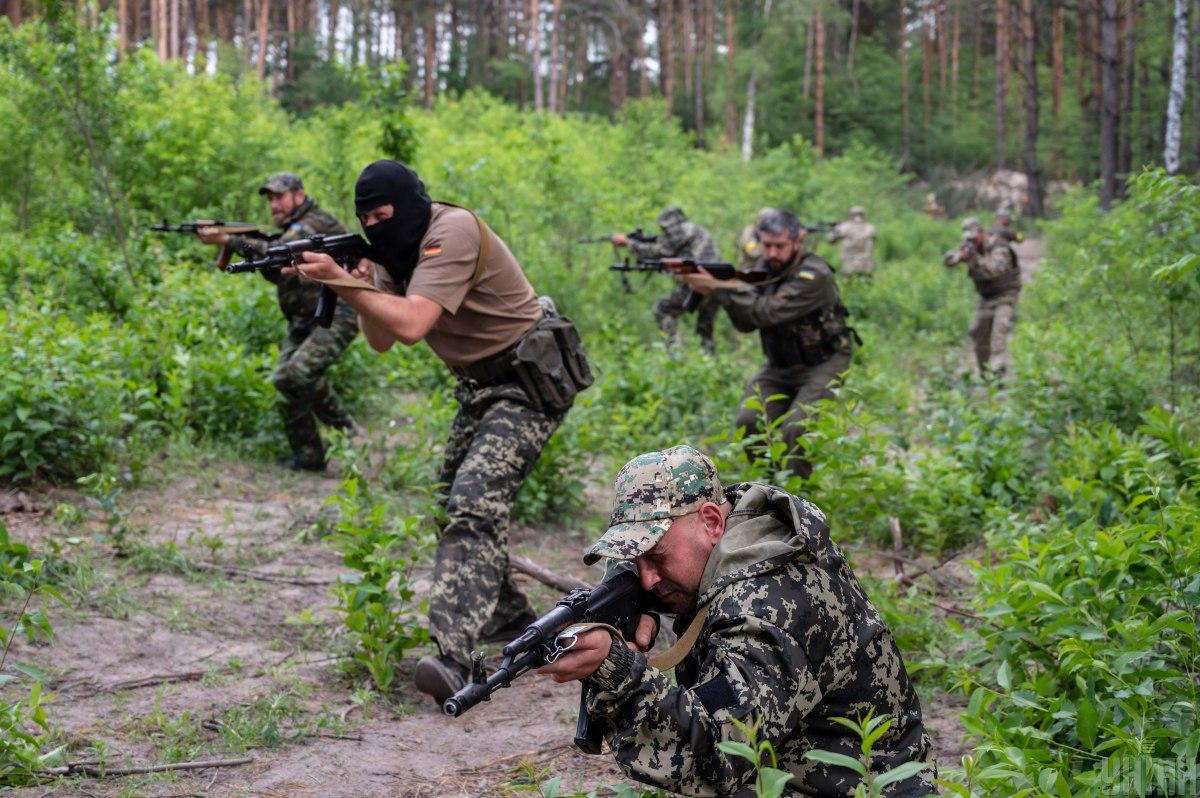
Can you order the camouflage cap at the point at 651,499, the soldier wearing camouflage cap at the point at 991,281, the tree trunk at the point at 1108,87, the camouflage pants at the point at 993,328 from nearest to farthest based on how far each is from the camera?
the camouflage cap at the point at 651,499, the soldier wearing camouflage cap at the point at 991,281, the camouflage pants at the point at 993,328, the tree trunk at the point at 1108,87

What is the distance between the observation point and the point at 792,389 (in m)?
6.91

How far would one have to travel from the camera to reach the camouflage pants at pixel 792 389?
6.55 meters

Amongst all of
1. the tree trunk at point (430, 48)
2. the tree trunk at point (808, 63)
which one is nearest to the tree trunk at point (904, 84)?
the tree trunk at point (808, 63)

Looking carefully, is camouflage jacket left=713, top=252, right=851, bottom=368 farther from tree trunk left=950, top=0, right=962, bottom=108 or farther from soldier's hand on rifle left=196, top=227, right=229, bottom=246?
tree trunk left=950, top=0, right=962, bottom=108

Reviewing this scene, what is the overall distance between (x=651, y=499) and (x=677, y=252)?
10680 millimetres

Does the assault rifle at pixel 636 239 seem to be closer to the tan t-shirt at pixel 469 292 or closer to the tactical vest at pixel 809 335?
the tactical vest at pixel 809 335

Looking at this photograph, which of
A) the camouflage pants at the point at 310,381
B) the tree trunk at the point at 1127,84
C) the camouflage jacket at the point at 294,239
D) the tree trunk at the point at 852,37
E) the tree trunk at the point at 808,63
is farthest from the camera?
the tree trunk at the point at 852,37

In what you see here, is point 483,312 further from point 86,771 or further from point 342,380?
point 342,380

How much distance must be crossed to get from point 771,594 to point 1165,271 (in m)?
2.33

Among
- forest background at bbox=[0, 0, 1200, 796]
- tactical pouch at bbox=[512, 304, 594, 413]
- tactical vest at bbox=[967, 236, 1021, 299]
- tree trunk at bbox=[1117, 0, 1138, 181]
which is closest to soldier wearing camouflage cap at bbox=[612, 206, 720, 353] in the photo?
forest background at bbox=[0, 0, 1200, 796]

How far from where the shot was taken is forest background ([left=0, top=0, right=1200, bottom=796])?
3.57m

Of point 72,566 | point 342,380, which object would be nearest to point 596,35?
point 342,380

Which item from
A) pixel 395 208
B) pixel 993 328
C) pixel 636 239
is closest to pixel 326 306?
pixel 395 208

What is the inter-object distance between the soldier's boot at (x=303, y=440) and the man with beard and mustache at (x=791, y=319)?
2824 millimetres
